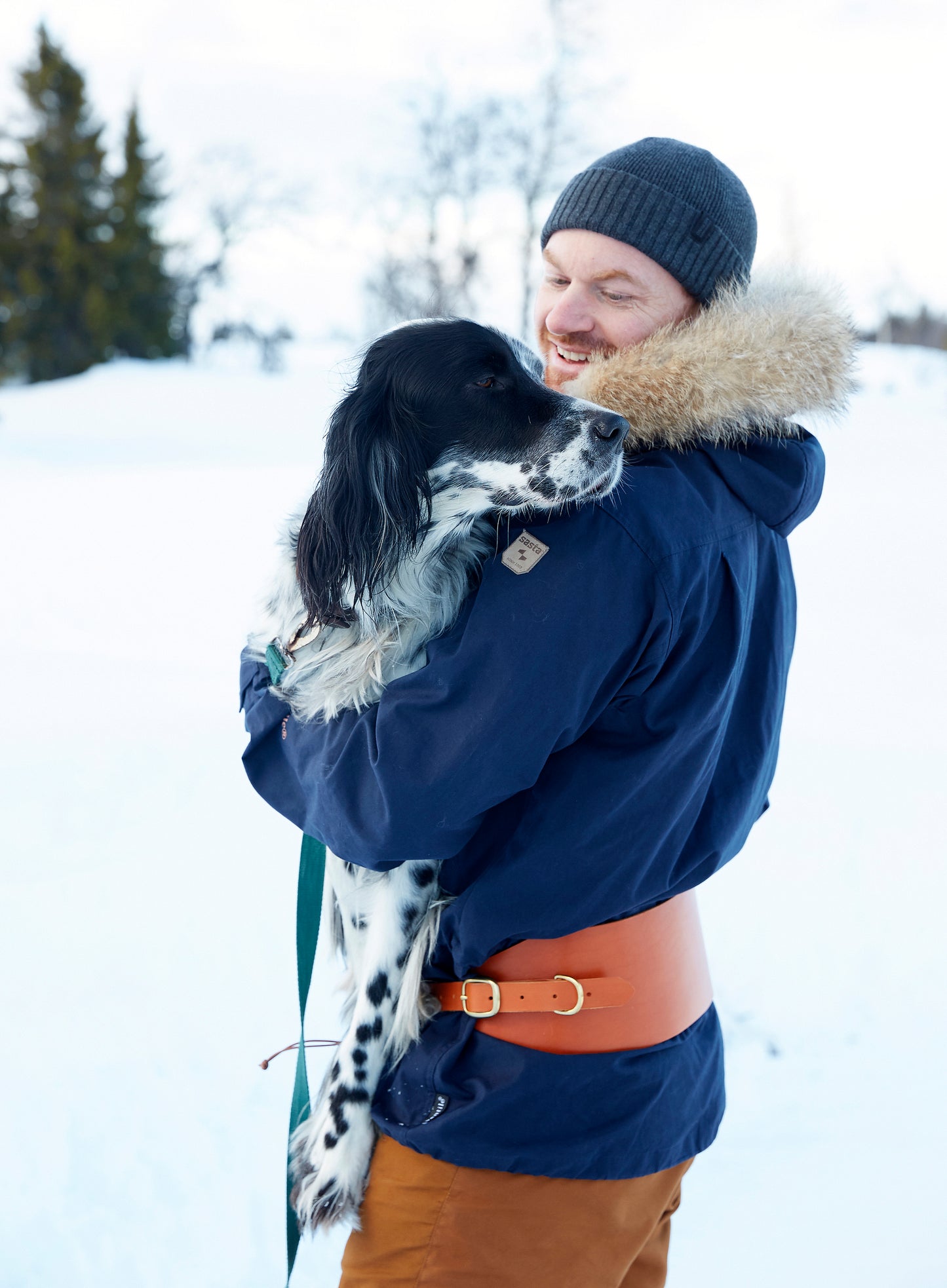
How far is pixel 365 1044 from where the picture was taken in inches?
60.7

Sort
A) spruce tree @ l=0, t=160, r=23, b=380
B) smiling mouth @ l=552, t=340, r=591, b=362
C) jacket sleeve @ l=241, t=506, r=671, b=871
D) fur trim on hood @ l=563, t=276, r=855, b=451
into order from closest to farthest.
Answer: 1. jacket sleeve @ l=241, t=506, r=671, b=871
2. fur trim on hood @ l=563, t=276, r=855, b=451
3. smiling mouth @ l=552, t=340, r=591, b=362
4. spruce tree @ l=0, t=160, r=23, b=380

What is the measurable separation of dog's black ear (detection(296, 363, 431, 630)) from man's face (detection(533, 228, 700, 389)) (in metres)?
0.30

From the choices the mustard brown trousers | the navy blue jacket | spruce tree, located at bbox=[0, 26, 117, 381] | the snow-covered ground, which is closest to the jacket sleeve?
the navy blue jacket

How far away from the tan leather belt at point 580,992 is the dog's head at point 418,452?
59 cm

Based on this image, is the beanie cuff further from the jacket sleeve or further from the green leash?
the green leash

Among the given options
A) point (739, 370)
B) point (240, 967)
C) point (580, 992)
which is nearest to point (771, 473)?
point (739, 370)

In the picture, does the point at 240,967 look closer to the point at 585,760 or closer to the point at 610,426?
the point at 585,760

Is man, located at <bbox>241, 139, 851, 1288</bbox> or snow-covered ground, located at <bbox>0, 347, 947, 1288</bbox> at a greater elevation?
man, located at <bbox>241, 139, 851, 1288</bbox>

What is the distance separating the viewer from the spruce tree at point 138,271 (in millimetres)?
25109

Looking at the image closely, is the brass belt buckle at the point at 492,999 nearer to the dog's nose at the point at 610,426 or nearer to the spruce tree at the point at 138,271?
the dog's nose at the point at 610,426

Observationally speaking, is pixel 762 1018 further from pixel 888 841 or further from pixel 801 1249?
pixel 888 841

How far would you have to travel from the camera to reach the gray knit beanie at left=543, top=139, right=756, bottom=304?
4.85 ft

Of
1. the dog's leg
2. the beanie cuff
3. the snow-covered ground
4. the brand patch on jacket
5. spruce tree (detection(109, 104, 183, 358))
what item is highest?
the beanie cuff

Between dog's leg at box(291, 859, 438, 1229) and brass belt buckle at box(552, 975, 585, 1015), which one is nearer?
brass belt buckle at box(552, 975, 585, 1015)
